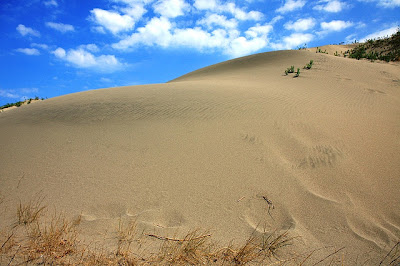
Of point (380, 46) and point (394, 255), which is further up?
point (380, 46)

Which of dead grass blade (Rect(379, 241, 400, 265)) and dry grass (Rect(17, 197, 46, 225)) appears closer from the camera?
dead grass blade (Rect(379, 241, 400, 265))

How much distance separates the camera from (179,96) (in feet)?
18.7

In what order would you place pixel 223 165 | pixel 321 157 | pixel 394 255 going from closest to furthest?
1. pixel 394 255
2. pixel 223 165
3. pixel 321 157

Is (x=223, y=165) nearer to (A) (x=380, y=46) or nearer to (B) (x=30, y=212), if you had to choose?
(B) (x=30, y=212)

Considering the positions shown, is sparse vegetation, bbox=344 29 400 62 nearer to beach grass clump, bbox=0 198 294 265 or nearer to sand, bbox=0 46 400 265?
sand, bbox=0 46 400 265

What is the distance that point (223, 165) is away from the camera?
10.3ft

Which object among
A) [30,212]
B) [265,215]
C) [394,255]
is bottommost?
[394,255]

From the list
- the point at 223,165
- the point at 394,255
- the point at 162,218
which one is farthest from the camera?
the point at 223,165

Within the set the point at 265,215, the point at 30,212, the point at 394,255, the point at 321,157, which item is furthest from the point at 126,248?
the point at 321,157

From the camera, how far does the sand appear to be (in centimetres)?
227

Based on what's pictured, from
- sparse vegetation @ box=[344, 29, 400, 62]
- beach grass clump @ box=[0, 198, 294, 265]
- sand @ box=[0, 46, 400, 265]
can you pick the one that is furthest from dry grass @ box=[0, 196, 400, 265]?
sparse vegetation @ box=[344, 29, 400, 62]

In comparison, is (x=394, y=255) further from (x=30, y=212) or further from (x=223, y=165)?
(x=30, y=212)

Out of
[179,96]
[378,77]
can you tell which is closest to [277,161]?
[179,96]

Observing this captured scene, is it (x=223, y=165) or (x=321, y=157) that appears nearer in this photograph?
(x=223, y=165)
